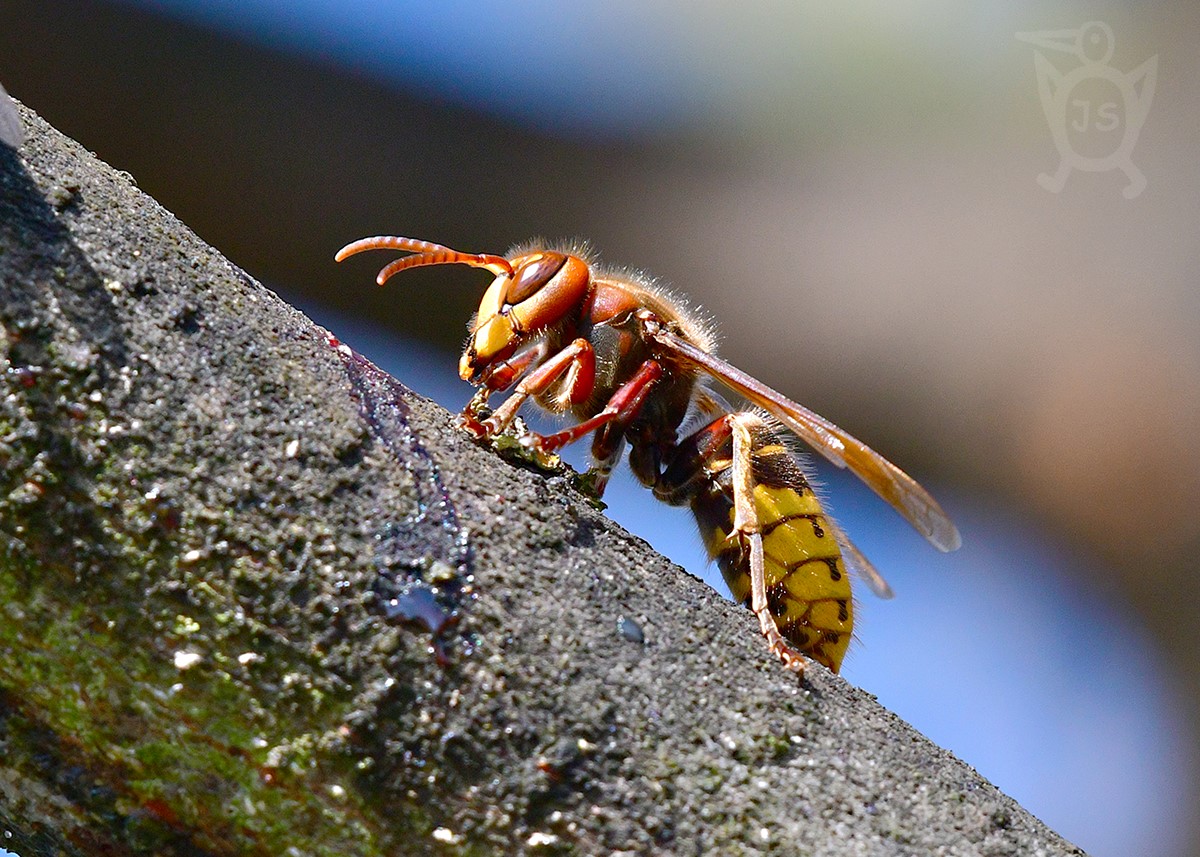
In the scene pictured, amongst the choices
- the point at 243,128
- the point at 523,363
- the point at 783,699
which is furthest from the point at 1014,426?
the point at 783,699

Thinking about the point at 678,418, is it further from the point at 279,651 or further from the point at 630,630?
the point at 279,651

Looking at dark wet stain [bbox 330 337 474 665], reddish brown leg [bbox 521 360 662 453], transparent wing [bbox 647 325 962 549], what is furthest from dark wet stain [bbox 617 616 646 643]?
transparent wing [bbox 647 325 962 549]

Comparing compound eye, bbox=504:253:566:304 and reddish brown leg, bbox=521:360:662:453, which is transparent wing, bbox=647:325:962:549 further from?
compound eye, bbox=504:253:566:304

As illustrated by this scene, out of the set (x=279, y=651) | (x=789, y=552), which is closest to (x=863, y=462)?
(x=789, y=552)

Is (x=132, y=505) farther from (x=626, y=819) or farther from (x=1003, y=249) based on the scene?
(x=1003, y=249)

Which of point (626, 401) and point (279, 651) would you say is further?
point (626, 401)

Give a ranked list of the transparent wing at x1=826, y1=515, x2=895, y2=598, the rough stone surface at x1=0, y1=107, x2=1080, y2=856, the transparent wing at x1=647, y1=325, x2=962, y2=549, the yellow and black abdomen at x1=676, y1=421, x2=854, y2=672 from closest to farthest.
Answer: the rough stone surface at x1=0, y1=107, x2=1080, y2=856
the transparent wing at x1=647, y1=325, x2=962, y2=549
the yellow and black abdomen at x1=676, y1=421, x2=854, y2=672
the transparent wing at x1=826, y1=515, x2=895, y2=598

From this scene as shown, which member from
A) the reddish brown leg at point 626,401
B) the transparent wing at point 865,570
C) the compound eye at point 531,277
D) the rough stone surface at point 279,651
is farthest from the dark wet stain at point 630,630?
the transparent wing at point 865,570
